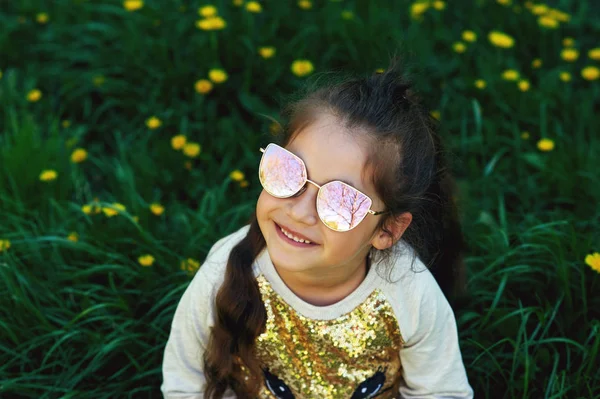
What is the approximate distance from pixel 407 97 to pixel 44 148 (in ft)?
4.67

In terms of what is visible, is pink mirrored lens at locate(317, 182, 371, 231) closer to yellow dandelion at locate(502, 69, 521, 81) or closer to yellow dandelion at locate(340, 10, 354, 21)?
yellow dandelion at locate(502, 69, 521, 81)

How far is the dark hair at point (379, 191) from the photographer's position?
5.04 feet

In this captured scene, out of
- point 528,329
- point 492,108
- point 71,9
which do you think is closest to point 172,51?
point 71,9

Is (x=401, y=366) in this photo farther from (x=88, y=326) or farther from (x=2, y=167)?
(x=2, y=167)

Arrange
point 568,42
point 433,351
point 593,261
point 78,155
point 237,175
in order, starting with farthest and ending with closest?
point 568,42, point 78,155, point 237,175, point 593,261, point 433,351

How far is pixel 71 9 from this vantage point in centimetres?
330

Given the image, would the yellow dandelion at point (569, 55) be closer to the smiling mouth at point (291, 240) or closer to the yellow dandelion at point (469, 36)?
the yellow dandelion at point (469, 36)

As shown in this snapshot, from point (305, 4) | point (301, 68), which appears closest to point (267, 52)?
point (301, 68)

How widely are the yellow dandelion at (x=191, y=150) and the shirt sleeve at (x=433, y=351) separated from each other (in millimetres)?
1135

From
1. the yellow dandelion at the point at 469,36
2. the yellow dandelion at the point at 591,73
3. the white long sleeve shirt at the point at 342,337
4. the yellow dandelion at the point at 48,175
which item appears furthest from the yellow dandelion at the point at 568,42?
the yellow dandelion at the point at 48,175

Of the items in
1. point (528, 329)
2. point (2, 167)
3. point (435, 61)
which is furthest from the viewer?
point (435, 61)

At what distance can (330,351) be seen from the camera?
1.77 m

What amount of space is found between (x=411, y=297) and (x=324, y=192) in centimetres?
38

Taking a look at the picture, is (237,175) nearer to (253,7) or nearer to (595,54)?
(253,7)
